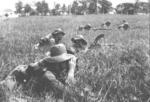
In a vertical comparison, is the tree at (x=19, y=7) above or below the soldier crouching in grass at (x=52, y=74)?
above

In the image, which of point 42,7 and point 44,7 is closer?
point 42,7

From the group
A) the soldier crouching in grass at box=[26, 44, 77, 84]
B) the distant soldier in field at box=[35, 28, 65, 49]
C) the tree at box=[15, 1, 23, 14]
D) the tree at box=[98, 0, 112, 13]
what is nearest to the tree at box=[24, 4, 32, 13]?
the tree at box=[15, 1, 23, 14]

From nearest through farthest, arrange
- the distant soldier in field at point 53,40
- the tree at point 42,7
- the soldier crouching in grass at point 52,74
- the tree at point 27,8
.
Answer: the soldier crouching in grass at point 52,74 < the distant soldier in field at point 53,40 < the tree at point 42,7 < the tree at point 27,8

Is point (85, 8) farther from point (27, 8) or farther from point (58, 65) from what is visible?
point (58, 65)

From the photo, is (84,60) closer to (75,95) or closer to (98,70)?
(98,70)

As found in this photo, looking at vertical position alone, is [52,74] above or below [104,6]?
below

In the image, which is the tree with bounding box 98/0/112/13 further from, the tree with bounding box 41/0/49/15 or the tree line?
the tree with bounding box 41/0/49/15

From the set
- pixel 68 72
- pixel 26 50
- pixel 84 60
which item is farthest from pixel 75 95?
pixel 26 50

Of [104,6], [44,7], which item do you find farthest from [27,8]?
[104,6]

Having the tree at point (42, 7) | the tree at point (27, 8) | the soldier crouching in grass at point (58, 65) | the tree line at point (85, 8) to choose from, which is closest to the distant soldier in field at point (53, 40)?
the soldier crouching in grass at point (58, 65)

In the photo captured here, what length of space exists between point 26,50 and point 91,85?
1.87 metres

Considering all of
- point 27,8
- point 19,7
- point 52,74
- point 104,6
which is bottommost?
point 52,74

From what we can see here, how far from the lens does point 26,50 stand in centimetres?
404

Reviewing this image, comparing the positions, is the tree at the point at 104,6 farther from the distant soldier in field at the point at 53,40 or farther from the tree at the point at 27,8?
the distant soldier in field at the point at 53,40
